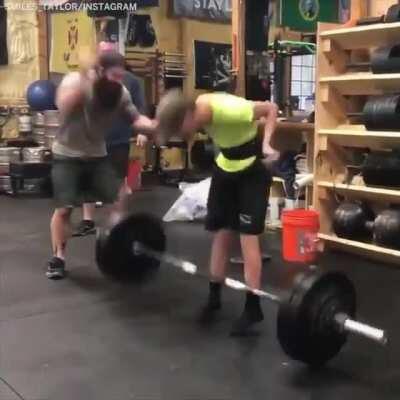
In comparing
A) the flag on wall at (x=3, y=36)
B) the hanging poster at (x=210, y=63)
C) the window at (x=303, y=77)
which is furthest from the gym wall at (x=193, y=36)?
the flag on wall at (x=3, y=36)

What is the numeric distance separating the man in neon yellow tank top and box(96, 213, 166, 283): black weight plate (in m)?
0.49

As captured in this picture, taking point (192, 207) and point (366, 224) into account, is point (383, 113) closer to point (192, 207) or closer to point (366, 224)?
point (366, 224)

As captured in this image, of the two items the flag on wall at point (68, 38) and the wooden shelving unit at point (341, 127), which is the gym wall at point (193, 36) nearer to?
the flag on wall at point (68, 38)

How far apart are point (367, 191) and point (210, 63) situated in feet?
16.7

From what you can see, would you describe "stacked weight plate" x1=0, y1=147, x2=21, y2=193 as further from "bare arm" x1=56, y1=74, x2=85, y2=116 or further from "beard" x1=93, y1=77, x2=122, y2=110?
"beard" x1=93, y1=77, x2=122, y2=110

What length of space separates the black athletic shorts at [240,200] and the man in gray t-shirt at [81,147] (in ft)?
1.58

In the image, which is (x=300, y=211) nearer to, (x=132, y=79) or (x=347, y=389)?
(x=132, y=79)

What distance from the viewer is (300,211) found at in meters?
3.88

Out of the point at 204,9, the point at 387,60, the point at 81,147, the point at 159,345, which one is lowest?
the point at 159,345

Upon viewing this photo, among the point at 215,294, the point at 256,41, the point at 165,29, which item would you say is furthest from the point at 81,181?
the point at 165,29

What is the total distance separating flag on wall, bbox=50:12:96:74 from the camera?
6699 mm

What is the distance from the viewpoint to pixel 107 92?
2.74m

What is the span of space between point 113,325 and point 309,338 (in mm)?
953

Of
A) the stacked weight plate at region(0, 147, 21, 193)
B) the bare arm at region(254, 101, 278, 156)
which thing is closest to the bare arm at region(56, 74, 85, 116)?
the bare arm at region(254, 101, 278, 156)
